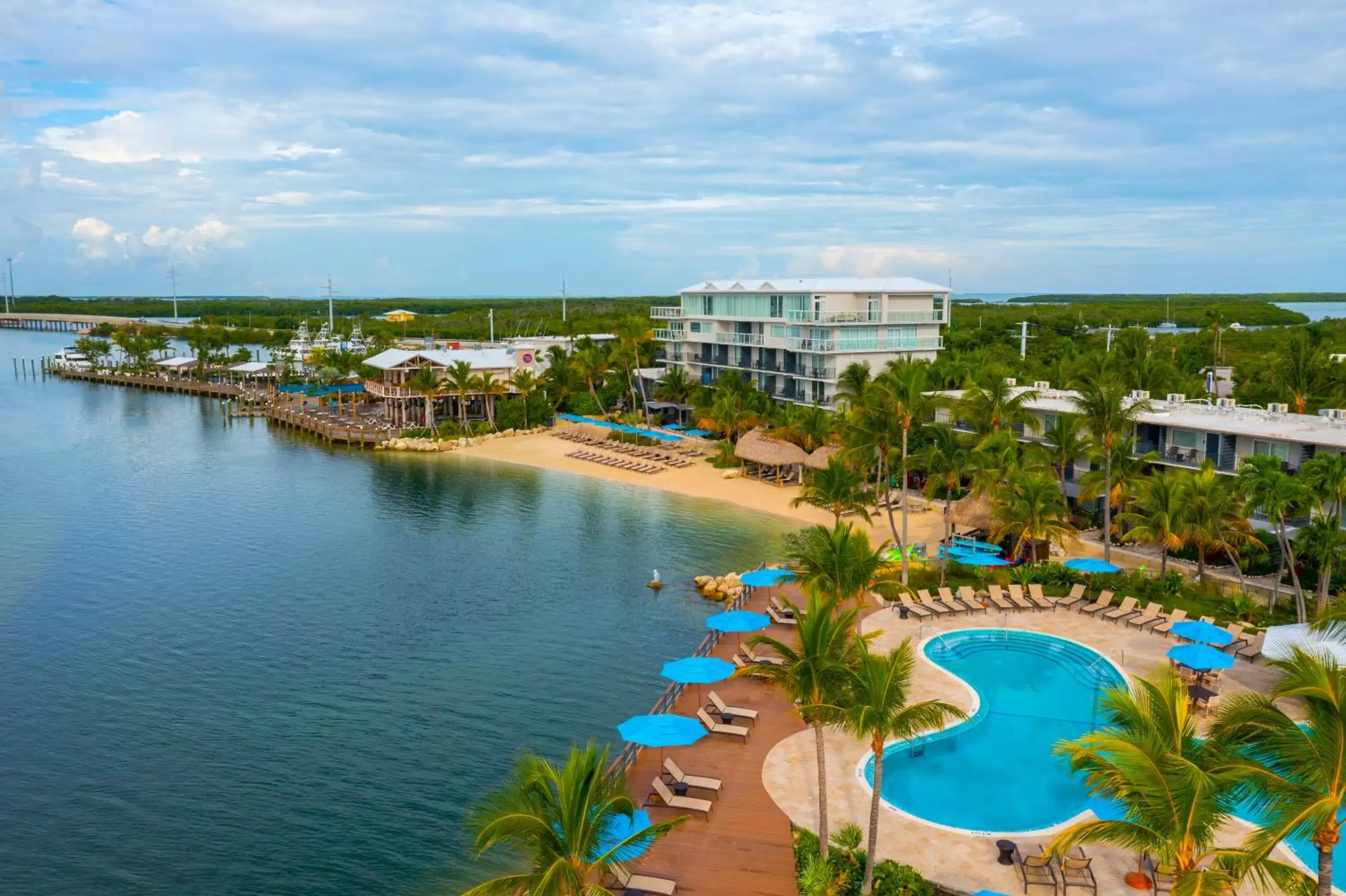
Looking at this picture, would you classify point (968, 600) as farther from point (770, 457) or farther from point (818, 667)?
point (770, 457)

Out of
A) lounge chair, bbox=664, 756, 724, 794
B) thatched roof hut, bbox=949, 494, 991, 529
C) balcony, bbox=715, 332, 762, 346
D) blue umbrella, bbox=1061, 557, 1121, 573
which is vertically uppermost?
balcony, bbox=715, 332, 762, 346

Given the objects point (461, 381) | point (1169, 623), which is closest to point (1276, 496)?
point (1169, 623)

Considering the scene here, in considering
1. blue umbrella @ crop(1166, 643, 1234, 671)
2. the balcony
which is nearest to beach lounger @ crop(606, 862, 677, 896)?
blue umbrella @ crop(1166, 643, 1234, 671)

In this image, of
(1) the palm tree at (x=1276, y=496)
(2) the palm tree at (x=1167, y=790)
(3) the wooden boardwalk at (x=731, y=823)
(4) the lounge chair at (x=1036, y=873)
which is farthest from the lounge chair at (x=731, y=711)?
(1) the palm tree at (x=1276, y=496)

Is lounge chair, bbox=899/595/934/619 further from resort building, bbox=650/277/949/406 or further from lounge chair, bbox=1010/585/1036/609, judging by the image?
resort building, bbox=650/277/949/406

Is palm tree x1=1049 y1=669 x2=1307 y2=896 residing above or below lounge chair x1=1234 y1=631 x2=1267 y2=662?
above
